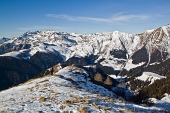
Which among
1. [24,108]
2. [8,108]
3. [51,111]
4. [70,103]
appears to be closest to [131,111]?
[70,103]

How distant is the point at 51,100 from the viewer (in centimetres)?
2488

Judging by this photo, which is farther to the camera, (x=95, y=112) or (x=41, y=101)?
(x=41, y=101)

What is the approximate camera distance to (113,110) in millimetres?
20953

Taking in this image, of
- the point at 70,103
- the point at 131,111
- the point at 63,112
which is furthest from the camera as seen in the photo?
the point at 70,103

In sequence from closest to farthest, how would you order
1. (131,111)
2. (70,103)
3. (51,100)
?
1. (131,111)
2. (70,103)
3. (51,100)

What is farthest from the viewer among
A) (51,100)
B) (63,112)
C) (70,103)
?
(51,100)

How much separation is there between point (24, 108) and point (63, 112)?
498 centimetres

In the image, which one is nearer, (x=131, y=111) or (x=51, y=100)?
(x=131, y=111)

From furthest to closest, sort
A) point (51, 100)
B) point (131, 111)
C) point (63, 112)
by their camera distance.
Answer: point (51, 100) < point (131, 111) < point (63, 112)

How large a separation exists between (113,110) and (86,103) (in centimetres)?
395

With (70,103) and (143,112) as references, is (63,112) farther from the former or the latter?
(143,112)

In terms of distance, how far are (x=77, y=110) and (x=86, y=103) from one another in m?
3.34

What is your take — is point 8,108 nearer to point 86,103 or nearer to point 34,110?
point 34,110

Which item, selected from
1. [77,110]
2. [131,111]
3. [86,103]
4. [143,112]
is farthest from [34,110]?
[143,112]
